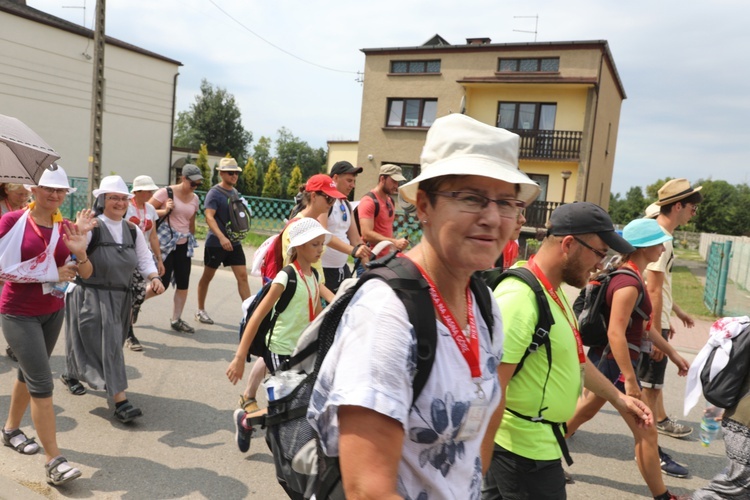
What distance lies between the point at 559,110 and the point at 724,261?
14.3m

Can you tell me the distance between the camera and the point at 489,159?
1.49 metres

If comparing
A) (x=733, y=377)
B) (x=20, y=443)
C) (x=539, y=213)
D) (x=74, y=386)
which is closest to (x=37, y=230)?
(x=20, y=443)

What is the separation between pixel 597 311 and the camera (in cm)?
379

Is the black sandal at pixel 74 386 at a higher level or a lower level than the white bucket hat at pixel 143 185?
lower

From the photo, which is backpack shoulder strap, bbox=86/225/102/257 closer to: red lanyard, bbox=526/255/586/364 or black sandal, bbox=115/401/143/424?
black sandal, bbox=115/401/143/424

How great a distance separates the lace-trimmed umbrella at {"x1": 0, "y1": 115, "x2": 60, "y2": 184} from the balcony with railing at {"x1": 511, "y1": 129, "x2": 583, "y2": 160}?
22.5 m

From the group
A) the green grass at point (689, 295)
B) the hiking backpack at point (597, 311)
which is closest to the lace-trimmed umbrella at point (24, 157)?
the hiking backpack at point (597, 311)

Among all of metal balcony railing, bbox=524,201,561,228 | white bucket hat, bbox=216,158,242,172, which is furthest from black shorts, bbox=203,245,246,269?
metal balcony railing, bbox=524,201,561,228

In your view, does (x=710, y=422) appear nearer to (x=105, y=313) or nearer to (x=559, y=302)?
(x=559, y=302)

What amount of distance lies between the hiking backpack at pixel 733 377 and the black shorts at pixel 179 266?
6.06m

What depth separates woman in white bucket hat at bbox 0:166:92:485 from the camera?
11.7 ft

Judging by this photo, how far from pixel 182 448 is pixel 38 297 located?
1498 millimetres

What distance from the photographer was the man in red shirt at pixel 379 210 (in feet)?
20.5

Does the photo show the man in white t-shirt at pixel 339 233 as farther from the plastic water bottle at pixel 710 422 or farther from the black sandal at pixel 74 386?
the plastic water bottle at pixel 710 422
